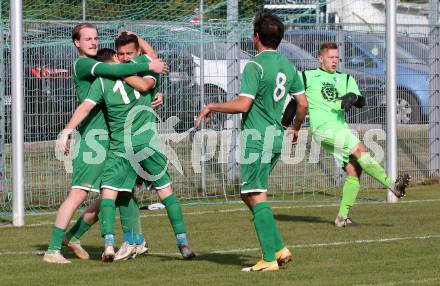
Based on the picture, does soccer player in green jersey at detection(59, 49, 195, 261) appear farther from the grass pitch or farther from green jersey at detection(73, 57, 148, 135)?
the grass pitch

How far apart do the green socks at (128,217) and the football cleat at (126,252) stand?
0.18 ft

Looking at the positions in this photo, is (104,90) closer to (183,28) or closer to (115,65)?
(115,65)

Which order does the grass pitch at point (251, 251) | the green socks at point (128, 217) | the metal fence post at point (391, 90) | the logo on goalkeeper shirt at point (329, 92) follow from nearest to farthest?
the grass pitch at point (251, 251) < the green socks at point (128, 217) < the logo on goalkeeper shirt at point (329, 92) < the metal fence post at point (391, 90)

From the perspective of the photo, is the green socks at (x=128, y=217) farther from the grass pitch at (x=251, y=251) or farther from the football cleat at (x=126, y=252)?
the grass pitch at (x=251, y=251)

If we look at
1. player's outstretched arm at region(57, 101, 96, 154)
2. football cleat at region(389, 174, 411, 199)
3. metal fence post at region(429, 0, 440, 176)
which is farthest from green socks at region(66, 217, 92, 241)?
metal fence post at region(429, 0, 440, 176)

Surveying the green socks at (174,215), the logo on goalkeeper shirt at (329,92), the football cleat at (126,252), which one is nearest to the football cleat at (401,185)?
the logo on goalkeeper shirt at (329,92)

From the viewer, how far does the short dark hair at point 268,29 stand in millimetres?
9250

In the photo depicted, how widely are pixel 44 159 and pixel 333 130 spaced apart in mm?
4131

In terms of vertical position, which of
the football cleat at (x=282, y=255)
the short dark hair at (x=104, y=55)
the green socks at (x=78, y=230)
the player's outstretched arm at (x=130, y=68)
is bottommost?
the football cleat at (x=282, y=255)

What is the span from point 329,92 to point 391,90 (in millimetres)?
2249

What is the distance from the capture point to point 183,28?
16234mm

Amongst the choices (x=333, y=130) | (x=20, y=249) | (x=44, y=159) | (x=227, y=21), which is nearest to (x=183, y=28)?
(x=227, y=21)

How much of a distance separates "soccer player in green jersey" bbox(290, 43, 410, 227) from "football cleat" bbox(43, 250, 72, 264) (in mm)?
3872

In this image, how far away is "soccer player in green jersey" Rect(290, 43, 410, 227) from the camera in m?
12.8
